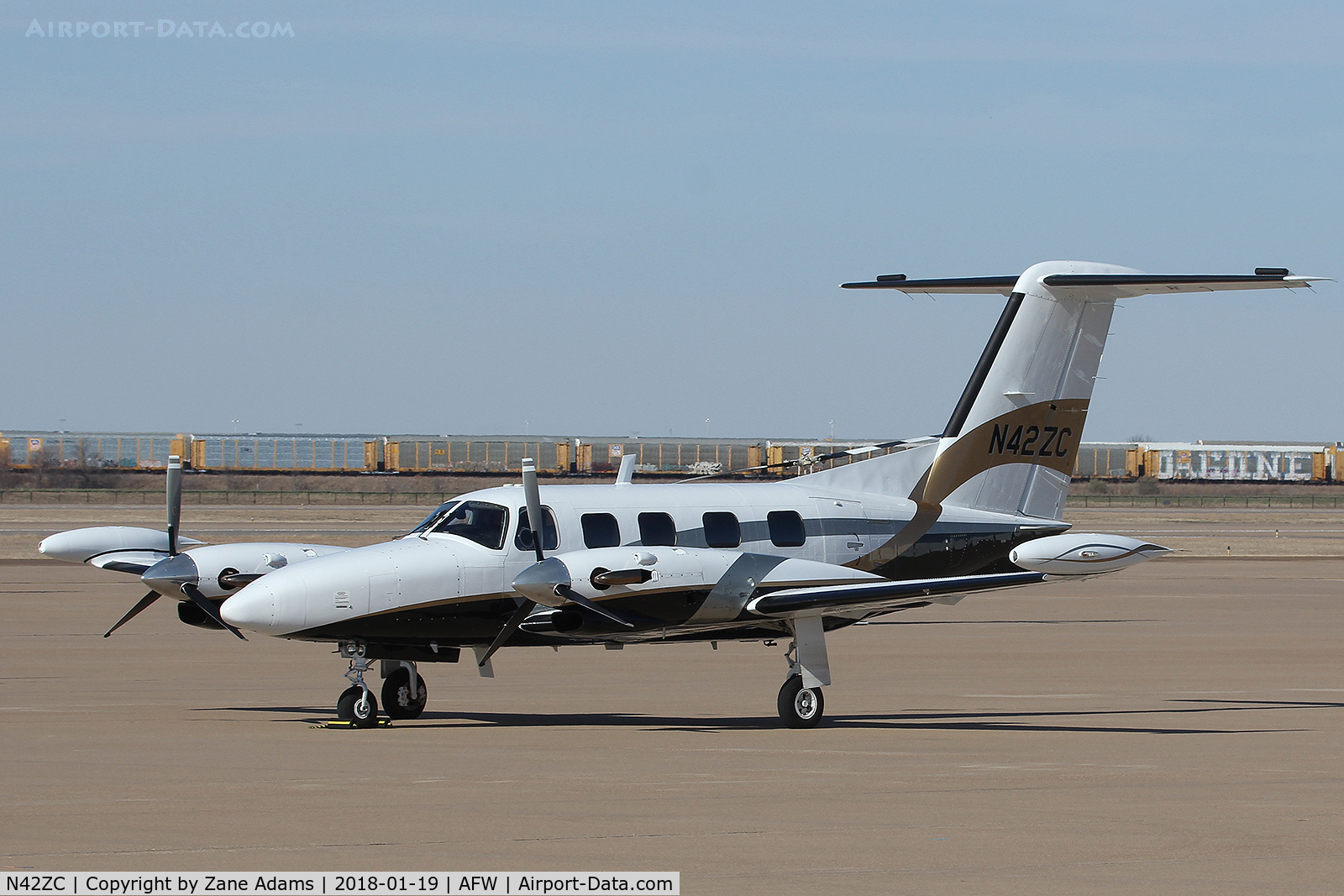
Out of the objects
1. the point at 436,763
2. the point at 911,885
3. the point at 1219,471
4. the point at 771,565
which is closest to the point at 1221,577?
the point at 771,565

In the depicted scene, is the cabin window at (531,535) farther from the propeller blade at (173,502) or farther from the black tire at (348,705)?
the propeller blade at (173,502)

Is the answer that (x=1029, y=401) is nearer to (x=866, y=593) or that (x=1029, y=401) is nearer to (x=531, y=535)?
(x=866, y=593)

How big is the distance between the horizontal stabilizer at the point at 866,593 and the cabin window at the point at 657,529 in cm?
133

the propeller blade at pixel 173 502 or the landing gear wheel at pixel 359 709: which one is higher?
the propeller blade at pixel 173 502

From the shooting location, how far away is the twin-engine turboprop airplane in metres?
16.0

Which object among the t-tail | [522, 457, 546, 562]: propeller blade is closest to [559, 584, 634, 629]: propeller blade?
[522, 457, 546, 562]: propeller blade

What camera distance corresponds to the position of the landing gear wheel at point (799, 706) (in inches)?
653

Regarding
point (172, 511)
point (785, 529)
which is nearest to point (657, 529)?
point (785, 529)

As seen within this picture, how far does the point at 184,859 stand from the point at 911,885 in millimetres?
4223

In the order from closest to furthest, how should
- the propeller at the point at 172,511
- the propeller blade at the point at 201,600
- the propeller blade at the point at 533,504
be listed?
1. the propeller blade at the point at 533,504
2. the propeller blade at the point at 201,600
3. the propeller at the point at 172,511

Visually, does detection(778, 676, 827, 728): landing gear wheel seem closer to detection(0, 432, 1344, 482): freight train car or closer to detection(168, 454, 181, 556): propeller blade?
detection(168, 454, 181, 556): propeller blade

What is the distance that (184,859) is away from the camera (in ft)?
30.7

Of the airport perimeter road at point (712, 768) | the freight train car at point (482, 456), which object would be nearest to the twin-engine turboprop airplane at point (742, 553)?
the airport perimeter road at point (712, 768)

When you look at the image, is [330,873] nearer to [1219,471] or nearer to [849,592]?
[849,592]
